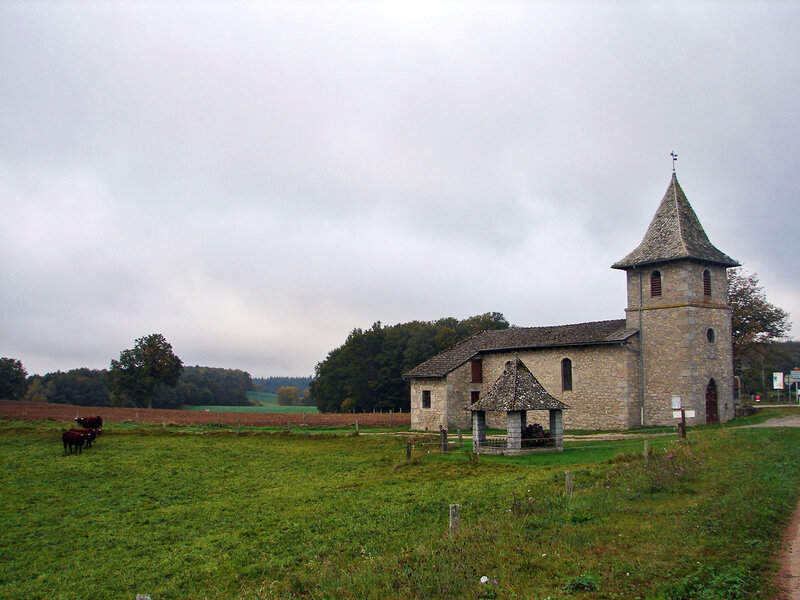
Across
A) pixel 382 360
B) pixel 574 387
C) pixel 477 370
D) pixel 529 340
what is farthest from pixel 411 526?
pixel 382 360

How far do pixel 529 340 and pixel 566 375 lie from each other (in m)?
3.88

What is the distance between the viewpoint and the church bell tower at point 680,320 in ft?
115

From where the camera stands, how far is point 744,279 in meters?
49.1

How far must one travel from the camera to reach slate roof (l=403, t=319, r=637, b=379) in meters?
37.9

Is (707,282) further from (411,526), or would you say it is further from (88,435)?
(88,435)

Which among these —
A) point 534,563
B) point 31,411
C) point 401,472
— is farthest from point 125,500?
point 31,411

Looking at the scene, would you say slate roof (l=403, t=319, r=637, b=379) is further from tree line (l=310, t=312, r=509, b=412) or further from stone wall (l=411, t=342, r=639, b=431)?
tree line (l=310, t=312, r=509, b=412)

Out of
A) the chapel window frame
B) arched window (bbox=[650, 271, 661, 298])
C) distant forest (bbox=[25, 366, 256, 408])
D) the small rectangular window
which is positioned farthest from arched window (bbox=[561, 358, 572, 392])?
distant forest (bbox=[25, 366, 256, 408])

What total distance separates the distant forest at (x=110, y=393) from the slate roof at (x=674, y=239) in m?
71.9

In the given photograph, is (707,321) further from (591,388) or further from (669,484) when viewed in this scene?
(669,484)

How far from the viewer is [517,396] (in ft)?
88.4

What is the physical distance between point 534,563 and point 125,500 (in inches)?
633

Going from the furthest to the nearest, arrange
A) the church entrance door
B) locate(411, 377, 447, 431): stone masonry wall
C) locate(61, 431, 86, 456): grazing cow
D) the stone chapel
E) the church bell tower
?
1. locate(411, 377, 447, 431): stone masonry wall
2. the church entrance door
3. the stone chapel
4. the church bell tower
5. locate(61, 431, 86, 456): grazing cow

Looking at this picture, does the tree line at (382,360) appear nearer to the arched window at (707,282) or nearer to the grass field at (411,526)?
the arched window at (707,282)
